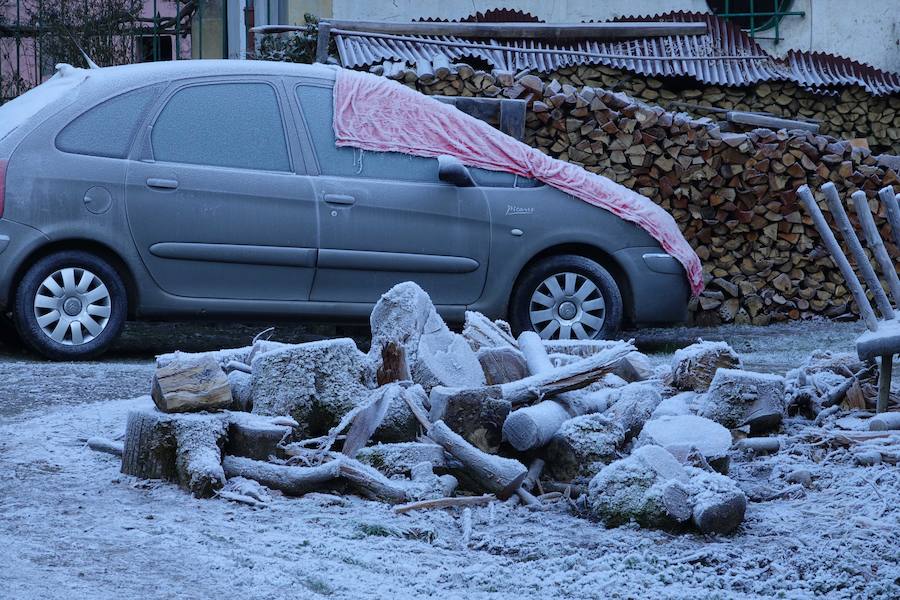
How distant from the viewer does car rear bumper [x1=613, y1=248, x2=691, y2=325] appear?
8.41 metres

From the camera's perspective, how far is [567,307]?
328 inches

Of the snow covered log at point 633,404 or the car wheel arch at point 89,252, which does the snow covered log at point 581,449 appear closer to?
the snow covered log at point 633,404

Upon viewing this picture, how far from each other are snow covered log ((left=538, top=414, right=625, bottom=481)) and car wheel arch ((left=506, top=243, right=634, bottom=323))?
3.63m

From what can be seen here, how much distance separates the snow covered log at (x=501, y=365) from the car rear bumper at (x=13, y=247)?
322 centimetres

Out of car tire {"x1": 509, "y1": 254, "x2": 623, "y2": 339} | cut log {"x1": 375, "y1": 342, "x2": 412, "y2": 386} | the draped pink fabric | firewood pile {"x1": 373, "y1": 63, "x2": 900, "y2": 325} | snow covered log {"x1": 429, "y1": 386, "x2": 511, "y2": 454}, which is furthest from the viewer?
firewood pile {"x1": 373, "y1": 63, "x2": 900, "y2": 325}

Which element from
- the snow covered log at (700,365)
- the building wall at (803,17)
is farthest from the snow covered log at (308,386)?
the building wall at (803,17)

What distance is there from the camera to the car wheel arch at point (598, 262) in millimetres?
8352

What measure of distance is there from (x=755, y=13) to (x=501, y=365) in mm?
9924

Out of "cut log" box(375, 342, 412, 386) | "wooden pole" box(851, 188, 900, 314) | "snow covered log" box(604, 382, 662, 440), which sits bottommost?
"snow covered log" box(604, 382, 662, 440)

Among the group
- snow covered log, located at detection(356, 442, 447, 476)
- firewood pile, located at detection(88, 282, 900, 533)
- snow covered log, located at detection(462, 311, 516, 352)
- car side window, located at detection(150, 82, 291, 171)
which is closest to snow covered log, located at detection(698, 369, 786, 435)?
firewood pile, located at detection(88, 282, 900, 533)

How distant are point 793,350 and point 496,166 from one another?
2519 mm

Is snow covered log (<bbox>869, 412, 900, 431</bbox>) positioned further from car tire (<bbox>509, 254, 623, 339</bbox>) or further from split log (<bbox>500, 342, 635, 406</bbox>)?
car tire (<bbox>509, 254, 623, 339</bbox>)

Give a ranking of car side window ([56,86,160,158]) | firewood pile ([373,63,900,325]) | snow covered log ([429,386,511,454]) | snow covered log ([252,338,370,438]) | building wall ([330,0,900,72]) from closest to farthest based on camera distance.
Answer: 1. snow covered log ([429,386,511,454])
2. snow covered log ([252,338,370,438])
3. car side window ([56,86,160,158])
4. firewood pile ([373,63,900,325])
5. building wall ([330,0,900,72])

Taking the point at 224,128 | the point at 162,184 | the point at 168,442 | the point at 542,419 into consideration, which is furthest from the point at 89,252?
the point at 542,419
